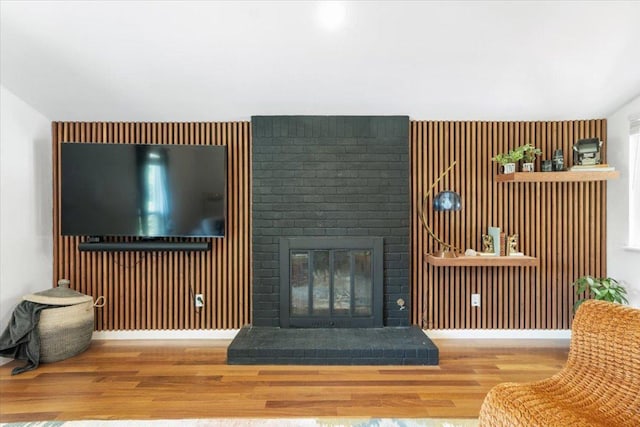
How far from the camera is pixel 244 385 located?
8.42ft

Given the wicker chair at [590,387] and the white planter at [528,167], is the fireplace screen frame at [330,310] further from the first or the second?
the wicker chair at [590,387]

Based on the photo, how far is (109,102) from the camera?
3154 millimetres

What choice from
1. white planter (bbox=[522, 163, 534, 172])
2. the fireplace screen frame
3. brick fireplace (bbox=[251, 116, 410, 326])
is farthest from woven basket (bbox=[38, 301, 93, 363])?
white planter (bbox=[522, 163, 534, 172])

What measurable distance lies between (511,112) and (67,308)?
14.1ft

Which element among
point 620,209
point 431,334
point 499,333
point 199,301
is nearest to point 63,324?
point 199,301

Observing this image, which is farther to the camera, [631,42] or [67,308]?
[67,308]

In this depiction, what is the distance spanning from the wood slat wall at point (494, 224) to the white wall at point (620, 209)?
17 cm

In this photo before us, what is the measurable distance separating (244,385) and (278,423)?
0.55 metres

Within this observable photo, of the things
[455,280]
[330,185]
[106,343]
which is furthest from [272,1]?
[106,343]

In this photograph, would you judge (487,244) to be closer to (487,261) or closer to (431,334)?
(487,261)

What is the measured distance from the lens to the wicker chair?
1.35 m

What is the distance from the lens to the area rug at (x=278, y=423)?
208 cm

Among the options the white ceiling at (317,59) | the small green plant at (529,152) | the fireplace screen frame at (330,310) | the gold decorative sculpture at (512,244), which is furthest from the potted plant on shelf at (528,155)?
the fireplace screen frame at (330,310)

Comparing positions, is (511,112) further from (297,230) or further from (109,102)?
(109,102)
